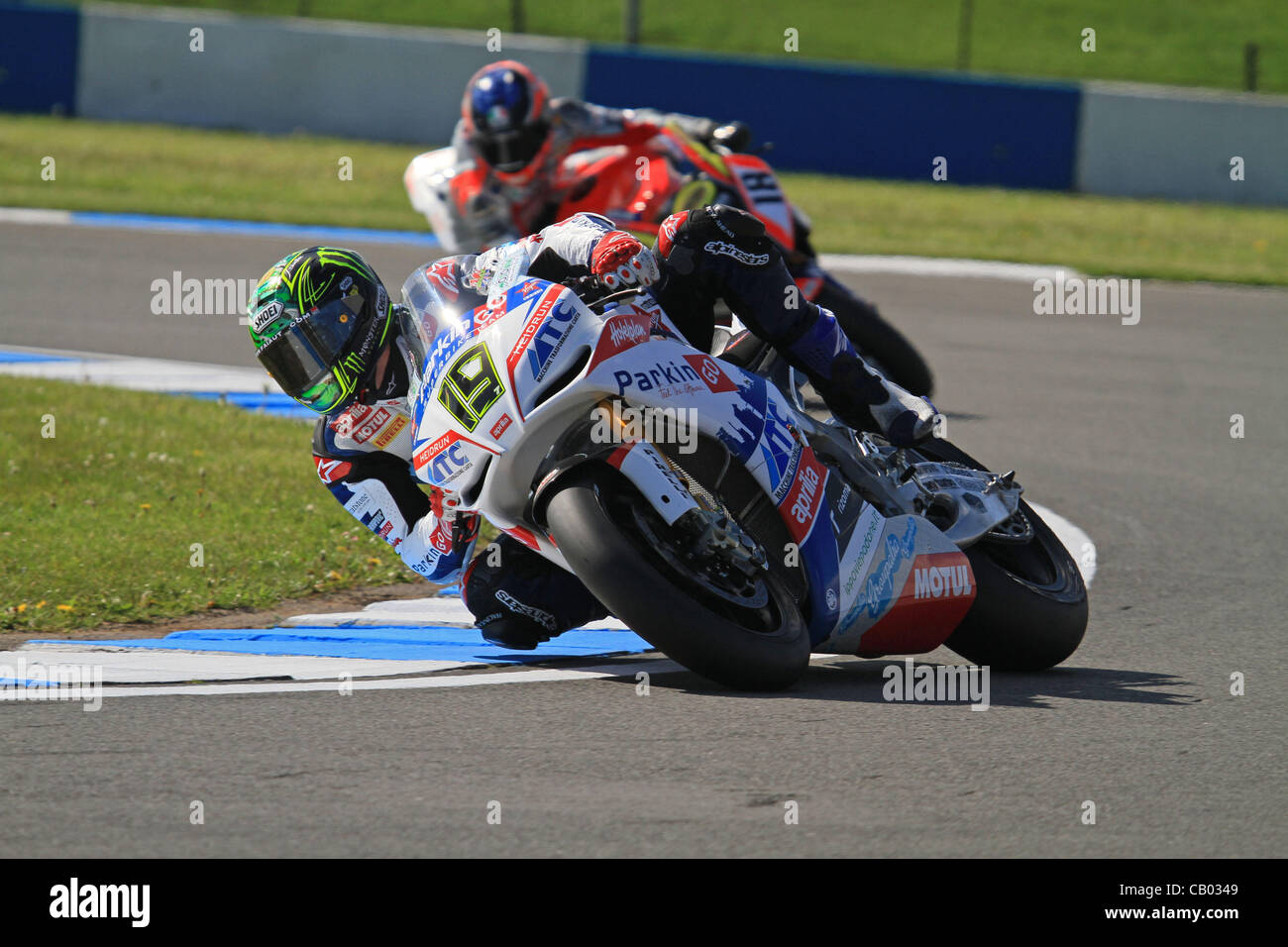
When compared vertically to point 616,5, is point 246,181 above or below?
below

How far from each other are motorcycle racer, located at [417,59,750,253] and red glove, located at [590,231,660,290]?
439 cm

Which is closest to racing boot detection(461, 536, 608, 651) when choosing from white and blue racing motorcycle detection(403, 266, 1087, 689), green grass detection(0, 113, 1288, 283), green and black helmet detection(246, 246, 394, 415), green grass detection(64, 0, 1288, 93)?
white and blue racing motorcycle detection(403, 266, 1087, 689)

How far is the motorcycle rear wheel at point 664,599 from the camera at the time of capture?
4.57 m

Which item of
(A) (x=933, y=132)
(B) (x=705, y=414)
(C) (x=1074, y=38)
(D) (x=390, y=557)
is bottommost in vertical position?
(D) (x=390, y=557)

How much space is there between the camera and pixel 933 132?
2192 centimetres

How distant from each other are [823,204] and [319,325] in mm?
15054

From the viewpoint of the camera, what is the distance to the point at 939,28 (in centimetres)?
3059

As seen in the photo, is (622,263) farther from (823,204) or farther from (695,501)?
(823,204)

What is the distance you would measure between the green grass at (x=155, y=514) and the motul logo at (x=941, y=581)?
2406 mm

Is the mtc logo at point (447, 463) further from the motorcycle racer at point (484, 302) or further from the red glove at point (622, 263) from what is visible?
the red glove at point (622, 263)

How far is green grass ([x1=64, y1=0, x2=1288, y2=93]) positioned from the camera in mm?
28031
